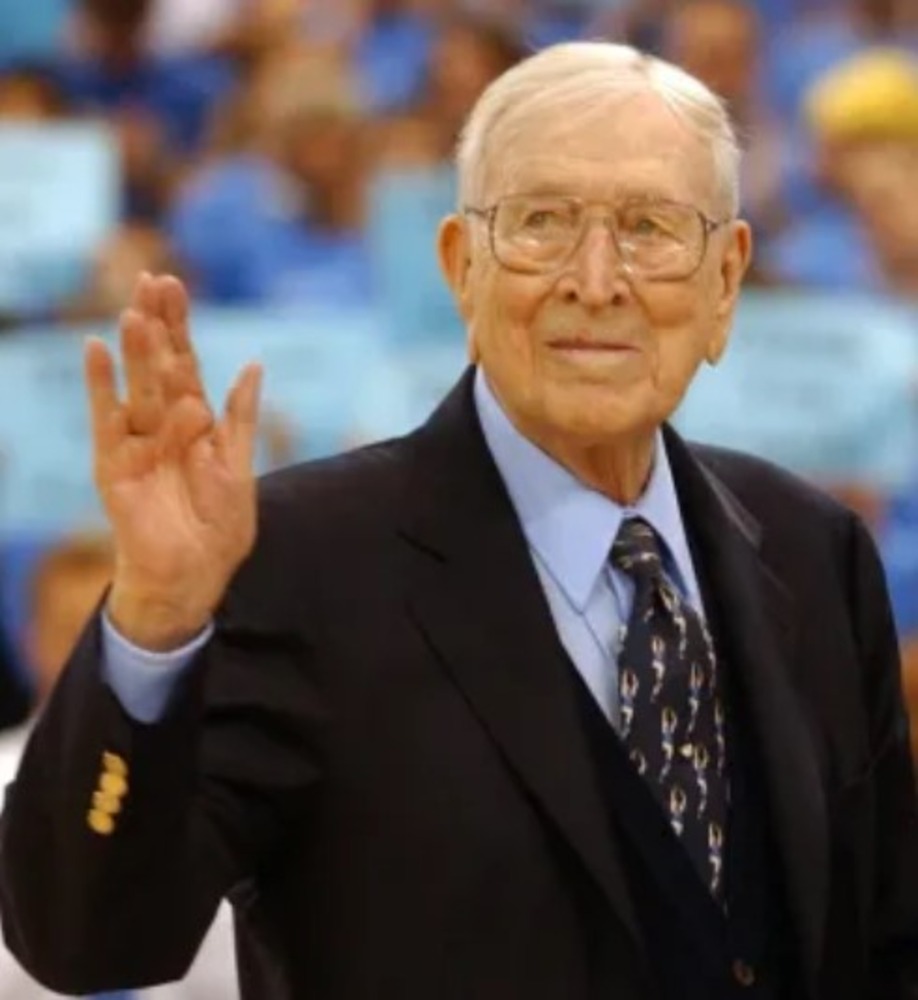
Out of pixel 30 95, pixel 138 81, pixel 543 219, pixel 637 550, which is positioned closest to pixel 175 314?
pixel 543 219

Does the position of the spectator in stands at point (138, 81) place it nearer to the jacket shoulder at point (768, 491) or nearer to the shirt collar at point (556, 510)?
the jacket shoulder at point (768, 491)

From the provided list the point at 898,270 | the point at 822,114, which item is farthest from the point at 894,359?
the point at 822,114

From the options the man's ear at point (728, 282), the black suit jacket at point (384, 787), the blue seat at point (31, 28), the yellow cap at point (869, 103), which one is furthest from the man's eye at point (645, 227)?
the blue seat at point (31, 28)

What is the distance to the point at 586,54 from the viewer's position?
2334 mm

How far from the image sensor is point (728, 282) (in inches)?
96.1

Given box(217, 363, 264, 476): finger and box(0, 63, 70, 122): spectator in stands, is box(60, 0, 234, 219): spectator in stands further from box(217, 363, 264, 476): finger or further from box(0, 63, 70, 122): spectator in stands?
box(217, 363, 264, 476): finger

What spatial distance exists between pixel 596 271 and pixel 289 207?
12.1ft

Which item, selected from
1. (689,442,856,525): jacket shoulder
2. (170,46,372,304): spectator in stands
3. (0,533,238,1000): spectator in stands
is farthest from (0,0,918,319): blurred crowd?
(689,442,856,525): jacket shoulder

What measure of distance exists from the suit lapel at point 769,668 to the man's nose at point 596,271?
269mm

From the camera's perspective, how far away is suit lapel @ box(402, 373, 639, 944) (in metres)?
2.24

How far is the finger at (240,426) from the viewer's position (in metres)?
2.02

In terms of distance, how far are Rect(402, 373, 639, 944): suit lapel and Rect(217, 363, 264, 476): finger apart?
305 mm

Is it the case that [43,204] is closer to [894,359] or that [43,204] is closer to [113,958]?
[894,359]

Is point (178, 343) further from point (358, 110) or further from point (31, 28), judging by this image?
point (31, 28)
